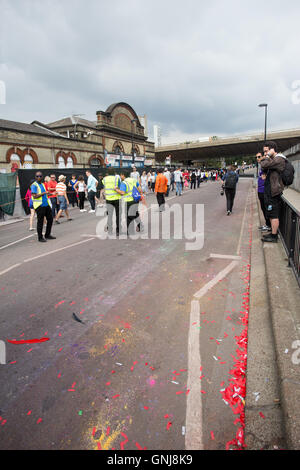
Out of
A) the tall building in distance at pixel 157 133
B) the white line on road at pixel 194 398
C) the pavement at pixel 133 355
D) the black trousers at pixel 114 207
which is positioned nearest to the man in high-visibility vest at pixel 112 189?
the black trousers at pixel 114 207

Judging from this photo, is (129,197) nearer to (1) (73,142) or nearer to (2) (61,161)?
(2) (61,161)

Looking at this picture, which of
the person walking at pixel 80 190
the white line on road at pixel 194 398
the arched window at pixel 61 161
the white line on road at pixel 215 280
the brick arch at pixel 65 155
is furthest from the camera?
the arched window at pixel 61 161

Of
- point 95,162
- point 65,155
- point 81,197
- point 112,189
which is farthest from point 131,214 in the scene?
point 95,162

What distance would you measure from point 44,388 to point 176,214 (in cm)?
916

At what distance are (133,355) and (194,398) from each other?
76 cm

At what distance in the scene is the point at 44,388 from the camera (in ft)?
7.61

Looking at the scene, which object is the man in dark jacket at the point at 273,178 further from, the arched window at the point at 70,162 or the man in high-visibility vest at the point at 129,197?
the arched window at the point at 70,162

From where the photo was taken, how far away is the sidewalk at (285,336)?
6.16ft

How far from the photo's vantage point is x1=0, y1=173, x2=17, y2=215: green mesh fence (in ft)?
39.3

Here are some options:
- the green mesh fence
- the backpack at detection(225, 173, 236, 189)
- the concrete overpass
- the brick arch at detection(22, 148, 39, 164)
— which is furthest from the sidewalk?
the concrete overpass

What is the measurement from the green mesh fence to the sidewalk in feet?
37.3

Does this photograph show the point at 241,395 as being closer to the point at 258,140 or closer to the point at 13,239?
the point at 13,239

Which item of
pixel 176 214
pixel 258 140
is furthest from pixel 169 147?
pixel 176 214

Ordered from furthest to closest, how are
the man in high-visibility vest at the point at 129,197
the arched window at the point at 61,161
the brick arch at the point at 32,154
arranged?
the arched window at the point at 61,161
the brick arch at the point at 32,154
the man in high-visibility vest at the point at 129,197
